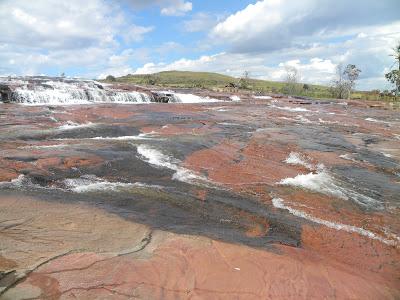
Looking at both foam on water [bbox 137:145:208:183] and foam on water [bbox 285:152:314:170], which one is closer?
foam on water [bbox 137:145:208:183]

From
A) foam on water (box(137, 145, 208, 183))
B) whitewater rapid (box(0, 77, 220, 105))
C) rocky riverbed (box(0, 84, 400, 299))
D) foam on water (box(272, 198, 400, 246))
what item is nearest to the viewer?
rocky riverbed (box(0, 84, 400, 299))

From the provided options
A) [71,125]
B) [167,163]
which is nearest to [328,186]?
[167,163]

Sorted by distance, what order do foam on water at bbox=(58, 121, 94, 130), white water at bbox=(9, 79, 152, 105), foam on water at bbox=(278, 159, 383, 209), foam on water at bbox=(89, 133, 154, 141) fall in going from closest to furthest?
foam on water at bbox=(278, 159, 383, 209) → foam on water at bbox=(89, 133, 154, 141) → foam on water at bbox=(58, 121, 94, 130) → white water at bbox=(9, 79, 152, 105)

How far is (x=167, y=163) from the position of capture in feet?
35.8

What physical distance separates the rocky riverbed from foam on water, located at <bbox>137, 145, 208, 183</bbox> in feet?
0.17

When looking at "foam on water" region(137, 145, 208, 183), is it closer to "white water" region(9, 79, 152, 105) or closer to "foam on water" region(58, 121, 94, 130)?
"foam on water" region(58, 121, 94, 130)

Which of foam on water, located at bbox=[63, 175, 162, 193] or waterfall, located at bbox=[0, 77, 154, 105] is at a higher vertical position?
waterfall, located at bbox=[0, 77, 154, 105]

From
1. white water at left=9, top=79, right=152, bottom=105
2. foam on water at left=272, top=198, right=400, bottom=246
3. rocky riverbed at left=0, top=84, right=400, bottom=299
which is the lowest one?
foam on water at left=272, top=198, right=400, bottom=246

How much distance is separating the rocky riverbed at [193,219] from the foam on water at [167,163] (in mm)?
52

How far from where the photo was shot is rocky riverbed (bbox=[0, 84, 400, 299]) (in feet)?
15.5

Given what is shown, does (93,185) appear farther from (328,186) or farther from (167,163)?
(328,186)

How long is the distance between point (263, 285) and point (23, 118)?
17.2 metres

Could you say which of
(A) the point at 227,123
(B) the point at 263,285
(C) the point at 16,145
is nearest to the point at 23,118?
(C) the point at 16,145

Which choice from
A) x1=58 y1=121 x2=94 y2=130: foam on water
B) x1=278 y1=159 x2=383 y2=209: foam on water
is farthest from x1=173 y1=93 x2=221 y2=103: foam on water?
x1=278 y1=159 x2=383 y2=209: foam on water
